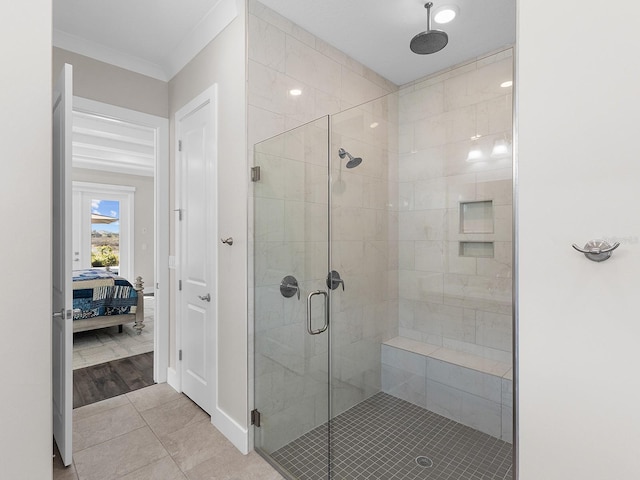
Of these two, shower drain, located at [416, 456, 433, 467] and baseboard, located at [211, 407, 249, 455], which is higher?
shower drain, located at [416, 456, 433, 467]

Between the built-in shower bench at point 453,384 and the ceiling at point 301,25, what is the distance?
2186mm

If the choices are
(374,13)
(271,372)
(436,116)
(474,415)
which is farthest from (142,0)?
(474,415)

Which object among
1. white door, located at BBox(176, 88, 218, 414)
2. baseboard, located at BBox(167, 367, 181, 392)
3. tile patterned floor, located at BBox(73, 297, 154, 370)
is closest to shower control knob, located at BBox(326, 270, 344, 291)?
white door, located at BBox(176, 88, 218, 414)

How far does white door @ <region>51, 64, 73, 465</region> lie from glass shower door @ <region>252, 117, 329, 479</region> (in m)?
1.03

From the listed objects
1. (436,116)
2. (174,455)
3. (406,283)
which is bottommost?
(174,455)

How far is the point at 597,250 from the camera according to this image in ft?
2.66

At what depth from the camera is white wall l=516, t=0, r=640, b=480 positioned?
2.60ft

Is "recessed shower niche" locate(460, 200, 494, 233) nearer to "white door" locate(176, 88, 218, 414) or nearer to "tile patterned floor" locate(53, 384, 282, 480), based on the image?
"white door" locate(176, 88, 218, 414)

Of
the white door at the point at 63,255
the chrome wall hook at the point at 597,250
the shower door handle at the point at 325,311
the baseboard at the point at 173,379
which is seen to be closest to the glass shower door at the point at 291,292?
the shower door handle at the point at 325,311

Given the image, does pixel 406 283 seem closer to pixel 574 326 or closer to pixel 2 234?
pixel 574 326

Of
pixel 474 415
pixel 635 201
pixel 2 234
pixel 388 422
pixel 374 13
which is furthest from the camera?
pixel 374 13

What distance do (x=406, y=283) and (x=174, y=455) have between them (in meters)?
1.80

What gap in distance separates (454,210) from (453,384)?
37.7 inches

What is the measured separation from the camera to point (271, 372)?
205 cm
